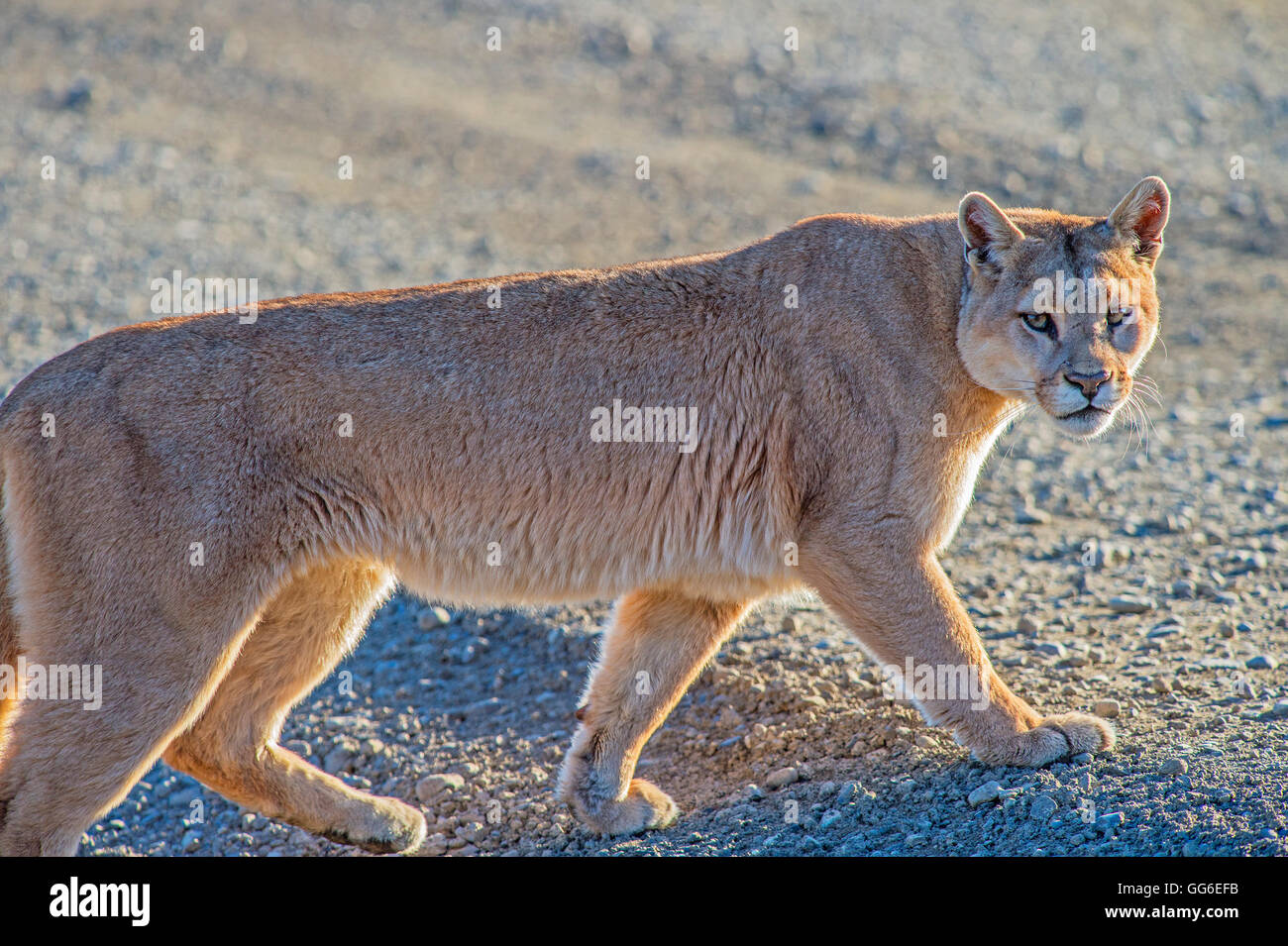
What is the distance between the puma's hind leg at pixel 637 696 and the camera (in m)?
6.23

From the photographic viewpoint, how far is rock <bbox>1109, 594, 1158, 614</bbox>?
7516 mm

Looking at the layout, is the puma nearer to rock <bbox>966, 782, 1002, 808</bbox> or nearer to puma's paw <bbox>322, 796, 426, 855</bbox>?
puma's paw <bbox>322, 796, 426, 855</bbox>

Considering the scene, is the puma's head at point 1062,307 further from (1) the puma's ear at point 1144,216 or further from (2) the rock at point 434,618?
(2) the rock at point 434,618

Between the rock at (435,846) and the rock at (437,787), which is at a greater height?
the rock at (437,787)

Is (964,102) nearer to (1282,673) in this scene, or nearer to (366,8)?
(366,8)

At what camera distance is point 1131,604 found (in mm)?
7520

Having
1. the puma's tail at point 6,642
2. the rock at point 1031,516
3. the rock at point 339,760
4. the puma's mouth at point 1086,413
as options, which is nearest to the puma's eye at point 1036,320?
the puma's mouth at point 1086,413

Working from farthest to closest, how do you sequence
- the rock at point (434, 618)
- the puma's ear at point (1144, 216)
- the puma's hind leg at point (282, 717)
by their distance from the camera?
the rock at point (434, 618)
the puma's hind leg at point (282, 717)
the puma's ear at point (1144, 216)

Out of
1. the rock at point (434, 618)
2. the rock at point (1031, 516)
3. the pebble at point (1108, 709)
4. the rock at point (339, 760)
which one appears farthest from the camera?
the rock at point (1031, 516)

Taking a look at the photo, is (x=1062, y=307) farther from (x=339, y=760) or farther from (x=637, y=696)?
(x=339, y=760)

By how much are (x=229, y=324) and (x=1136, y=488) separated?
6300 millimetres

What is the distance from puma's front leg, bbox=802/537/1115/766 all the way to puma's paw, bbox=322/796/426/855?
7.15 ft

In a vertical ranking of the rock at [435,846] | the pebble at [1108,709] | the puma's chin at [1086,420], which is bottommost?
the rock at [435,846]

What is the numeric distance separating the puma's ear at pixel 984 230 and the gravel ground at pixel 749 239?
1808 millimetres
